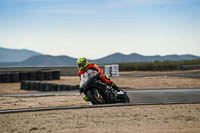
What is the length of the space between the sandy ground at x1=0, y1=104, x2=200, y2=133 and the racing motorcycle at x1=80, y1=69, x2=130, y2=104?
68cm

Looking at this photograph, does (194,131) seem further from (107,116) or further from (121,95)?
(121,95)

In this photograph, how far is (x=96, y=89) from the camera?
467 inches

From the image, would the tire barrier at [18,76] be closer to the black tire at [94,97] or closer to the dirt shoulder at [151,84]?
the dirt shoulder at [151,84]

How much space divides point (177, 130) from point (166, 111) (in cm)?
284

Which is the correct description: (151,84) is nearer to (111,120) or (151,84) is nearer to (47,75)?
(47,75)

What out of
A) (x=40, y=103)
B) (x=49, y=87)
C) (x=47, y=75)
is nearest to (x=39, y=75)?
(x=47, y=75)

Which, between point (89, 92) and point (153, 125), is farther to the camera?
point (89, 92)

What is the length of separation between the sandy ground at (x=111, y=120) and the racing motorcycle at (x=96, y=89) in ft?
2.22

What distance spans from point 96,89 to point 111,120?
262 centimetres

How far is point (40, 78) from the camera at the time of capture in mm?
35000

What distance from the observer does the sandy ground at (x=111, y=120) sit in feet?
27.0

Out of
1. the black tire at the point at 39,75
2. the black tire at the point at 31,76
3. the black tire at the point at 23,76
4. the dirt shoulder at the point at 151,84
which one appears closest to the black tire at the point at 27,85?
the dirt shoulder at the point at 151,84

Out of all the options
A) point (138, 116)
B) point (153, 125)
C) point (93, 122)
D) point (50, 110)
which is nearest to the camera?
point (153, 125)

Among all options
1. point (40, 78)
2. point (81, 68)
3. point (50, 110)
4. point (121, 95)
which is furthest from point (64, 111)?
point (40, 78)
